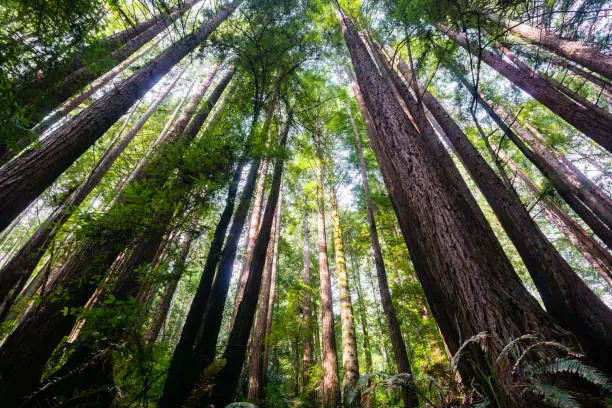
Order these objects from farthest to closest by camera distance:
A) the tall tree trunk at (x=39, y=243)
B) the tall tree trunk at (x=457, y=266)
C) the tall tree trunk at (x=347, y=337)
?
the tall tree trunk at (x=347, y=337) → the tall tree trunk at (x=39, y=243) → the tall tree trunk at (x=457, y=266)

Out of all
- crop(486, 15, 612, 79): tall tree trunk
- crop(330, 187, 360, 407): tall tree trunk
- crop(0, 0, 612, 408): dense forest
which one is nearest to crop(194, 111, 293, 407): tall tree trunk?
crop(0, 0, 612, 408): dense forest

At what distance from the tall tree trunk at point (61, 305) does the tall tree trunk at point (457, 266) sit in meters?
3.45

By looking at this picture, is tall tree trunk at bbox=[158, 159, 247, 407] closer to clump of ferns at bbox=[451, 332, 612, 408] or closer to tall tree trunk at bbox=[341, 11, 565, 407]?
tall tree trunk at bbox=[341, 11, 565, 407]

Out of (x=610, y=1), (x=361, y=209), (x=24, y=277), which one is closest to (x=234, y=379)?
(x=24, y=277)

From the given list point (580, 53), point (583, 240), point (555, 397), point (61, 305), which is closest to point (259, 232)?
point (61, 305)

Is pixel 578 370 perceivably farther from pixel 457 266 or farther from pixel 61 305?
pixel 61 305

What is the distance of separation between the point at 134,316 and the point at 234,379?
5.51ft

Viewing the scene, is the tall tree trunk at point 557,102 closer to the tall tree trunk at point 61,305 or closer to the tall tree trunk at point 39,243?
the tall tree trunk at point 61,305

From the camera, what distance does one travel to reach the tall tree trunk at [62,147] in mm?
3008

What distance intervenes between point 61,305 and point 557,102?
10820 mm

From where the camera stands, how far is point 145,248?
4578 millimetres

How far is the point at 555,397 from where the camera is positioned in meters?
1.18

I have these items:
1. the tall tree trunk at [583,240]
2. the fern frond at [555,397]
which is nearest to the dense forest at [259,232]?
the fern frond at [555,397]

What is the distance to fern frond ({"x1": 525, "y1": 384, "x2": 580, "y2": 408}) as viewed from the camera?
1109 mm
